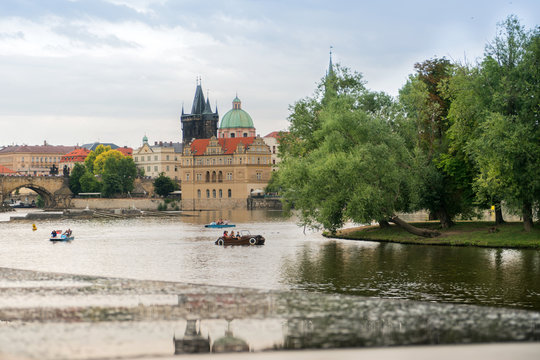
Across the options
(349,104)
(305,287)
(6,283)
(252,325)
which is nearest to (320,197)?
(349,104)

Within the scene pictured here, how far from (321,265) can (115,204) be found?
14368 cm

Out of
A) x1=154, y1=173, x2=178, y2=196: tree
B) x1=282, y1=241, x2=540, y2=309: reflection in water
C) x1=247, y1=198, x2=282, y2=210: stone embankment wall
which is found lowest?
x1=282, y1=241, x2=540, y2=309: reflection in water

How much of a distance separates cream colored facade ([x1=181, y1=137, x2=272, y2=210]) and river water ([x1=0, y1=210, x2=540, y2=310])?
12109 centimetres

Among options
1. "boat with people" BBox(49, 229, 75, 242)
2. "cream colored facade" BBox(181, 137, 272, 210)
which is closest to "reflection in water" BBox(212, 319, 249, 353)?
"boat with people" BBox(49, 229, 75, 242)

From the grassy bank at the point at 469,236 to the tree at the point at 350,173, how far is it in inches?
58.1

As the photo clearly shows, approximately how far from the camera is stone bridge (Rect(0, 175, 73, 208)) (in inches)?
6959

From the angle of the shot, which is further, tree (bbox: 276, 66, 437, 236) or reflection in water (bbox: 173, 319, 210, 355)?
tree (bbox: 276, 66, 437, 236)

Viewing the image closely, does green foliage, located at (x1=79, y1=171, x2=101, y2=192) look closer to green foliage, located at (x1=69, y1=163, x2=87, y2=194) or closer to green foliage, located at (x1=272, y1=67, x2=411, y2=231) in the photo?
green foliage, located at (x1=69, y1=163, x2=87, y2=194)

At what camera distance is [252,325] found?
786 inches

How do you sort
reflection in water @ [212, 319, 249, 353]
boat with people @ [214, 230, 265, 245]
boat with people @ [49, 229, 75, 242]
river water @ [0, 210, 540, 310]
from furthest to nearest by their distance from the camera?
boat with people @ [49, 229, 75, 242], boat with people @ [214, 230, 265, 245], river water @ [0, 210, 540, 310], reflection in water @ [212, 319, 249, 353]

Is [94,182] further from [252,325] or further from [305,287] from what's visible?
[252,325]

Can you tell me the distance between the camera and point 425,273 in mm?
39469

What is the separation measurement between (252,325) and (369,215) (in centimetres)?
3664

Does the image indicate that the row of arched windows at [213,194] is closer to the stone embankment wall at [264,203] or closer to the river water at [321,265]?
the stone embankment wall at [264,203]
